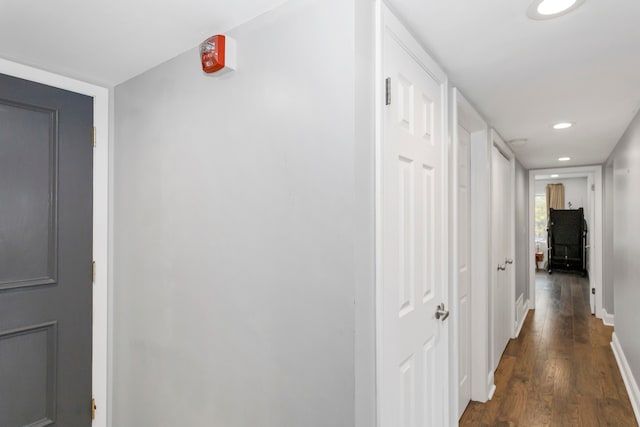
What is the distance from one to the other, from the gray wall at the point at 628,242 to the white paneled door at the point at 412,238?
191 cm

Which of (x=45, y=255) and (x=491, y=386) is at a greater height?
(x=45, y=255)

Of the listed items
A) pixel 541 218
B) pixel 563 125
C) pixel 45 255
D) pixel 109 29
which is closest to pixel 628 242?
pixel 563 125

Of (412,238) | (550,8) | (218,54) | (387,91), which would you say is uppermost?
(550,8)

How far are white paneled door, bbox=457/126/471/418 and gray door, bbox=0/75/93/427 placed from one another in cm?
234

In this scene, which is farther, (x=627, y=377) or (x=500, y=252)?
(x=500, y=252)

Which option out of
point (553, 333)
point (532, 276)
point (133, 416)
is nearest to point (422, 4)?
point (133, 416)

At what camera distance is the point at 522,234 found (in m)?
4.89

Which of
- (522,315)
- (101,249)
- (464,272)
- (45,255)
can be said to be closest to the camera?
(45,255)

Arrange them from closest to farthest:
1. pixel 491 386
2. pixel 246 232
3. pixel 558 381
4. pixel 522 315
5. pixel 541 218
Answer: pixel 246 232 < pixel 491 386 < pixel 558 381 < pixel 522 315 < pixel 541 218

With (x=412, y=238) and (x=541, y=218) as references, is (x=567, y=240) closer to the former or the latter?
(x=541, y=218)

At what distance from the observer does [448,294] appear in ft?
6.20

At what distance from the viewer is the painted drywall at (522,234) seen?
4508mm

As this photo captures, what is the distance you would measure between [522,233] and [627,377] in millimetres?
2229

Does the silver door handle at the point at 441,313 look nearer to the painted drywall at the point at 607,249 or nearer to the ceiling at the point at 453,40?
the ceiling at the point at 453,40
